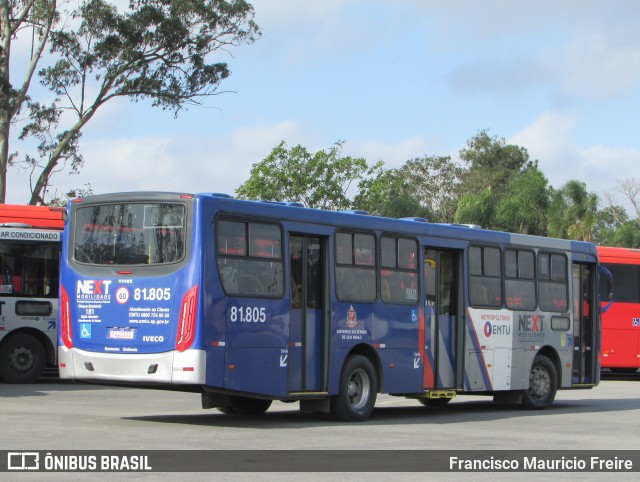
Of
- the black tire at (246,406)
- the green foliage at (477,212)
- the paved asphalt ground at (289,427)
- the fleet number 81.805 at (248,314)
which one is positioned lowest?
the paved asphalt ground at (289,427)

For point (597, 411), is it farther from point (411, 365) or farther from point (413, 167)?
point (413, 167)

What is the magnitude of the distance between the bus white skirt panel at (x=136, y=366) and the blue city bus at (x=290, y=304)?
0.06ft

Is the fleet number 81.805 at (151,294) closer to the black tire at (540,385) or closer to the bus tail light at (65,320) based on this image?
the bus tail light at (65,320)

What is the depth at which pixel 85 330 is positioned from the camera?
597 inches

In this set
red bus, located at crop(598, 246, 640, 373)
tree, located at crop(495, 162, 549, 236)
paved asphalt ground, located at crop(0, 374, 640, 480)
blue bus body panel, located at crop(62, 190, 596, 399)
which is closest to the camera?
paved asphalt ground, located at crop(0, 374, 640, 480)

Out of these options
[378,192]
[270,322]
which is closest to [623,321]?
[270,322]

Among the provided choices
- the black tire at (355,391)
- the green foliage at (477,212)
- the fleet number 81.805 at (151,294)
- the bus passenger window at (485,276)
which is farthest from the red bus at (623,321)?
the fleet number 81.805 at (151,294)

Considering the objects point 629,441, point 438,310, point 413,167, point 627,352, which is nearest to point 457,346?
point 438,310

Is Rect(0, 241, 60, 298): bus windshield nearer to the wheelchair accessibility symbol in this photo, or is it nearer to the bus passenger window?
the wheelchair accessibility symbol

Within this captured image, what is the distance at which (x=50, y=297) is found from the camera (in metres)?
23.8

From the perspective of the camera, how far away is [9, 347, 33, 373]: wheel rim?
922 inches

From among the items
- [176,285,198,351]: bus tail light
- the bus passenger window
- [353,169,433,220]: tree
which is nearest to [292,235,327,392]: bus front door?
[176,285,198,351]: bus tail light

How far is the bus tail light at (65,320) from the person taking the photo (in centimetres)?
1538

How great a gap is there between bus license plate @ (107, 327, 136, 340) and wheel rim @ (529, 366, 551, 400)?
26.8ft
